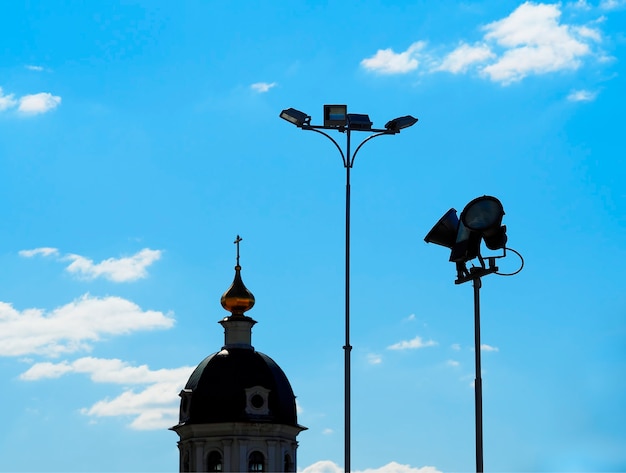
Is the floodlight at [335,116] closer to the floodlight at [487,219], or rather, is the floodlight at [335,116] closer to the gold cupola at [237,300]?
the floodlight at [487,219]

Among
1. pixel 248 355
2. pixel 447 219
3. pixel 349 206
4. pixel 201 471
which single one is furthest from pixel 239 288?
pixel 447 219

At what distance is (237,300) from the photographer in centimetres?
5781

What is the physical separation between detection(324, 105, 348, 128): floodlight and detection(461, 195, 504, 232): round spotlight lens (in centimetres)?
716

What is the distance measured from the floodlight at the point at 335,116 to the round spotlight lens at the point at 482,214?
7.16 metres

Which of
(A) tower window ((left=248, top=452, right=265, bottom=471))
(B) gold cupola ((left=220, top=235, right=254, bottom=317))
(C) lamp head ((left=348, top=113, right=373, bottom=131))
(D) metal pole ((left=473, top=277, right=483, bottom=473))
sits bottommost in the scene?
(D) metal pole ((left=473, top=277, right=483, bottom=473))

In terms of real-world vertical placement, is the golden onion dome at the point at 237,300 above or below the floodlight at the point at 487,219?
above

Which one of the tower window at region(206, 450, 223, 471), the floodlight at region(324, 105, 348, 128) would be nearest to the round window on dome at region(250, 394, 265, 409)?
the tower window at region(206, 450, 223, 471)

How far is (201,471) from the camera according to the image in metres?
53.3

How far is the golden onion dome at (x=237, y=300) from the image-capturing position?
5769cm

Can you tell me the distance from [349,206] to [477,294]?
725 cm

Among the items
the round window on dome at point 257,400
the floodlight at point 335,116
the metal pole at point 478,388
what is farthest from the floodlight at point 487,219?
the round window on dome at point 257,400

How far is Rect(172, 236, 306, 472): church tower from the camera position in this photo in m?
53.5

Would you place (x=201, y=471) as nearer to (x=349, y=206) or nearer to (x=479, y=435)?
(x=349, y=206)

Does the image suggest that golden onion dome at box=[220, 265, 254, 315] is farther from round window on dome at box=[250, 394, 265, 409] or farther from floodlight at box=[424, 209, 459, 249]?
floodlight at box=[424, 209, 459, 249]
